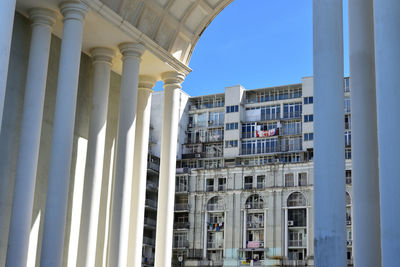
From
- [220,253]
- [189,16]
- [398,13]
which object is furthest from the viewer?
[220,253]

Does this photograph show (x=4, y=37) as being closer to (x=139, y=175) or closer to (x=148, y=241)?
(x=139, y=175)

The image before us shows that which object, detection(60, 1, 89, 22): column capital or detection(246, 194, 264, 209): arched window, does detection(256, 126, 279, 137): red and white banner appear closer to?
detection(246, 194, 264, 209): arched window

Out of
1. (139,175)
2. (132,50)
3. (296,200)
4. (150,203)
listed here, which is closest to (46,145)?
(139,175)

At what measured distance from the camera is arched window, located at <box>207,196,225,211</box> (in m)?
120

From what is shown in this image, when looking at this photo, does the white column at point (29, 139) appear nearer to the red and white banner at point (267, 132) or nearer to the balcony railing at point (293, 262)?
the balcony railing at point (293, 262)

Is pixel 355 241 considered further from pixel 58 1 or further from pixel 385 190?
pixel 58 1

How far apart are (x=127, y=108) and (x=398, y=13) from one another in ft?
55.4

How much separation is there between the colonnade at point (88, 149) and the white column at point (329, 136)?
1072cm

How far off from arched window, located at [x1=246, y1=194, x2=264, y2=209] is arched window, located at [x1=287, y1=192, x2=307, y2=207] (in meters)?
5.53

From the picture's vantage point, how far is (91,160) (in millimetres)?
32125

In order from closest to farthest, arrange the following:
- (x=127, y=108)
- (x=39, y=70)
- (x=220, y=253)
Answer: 1. (x=39, y=70)
2. (x=127, y=108)
3. (x=220, y=253)

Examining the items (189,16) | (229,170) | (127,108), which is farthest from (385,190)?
(229,170)

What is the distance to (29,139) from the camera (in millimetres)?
27391

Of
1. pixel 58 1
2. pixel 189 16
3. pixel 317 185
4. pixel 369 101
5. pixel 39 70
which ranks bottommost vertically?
pixel 317 185
